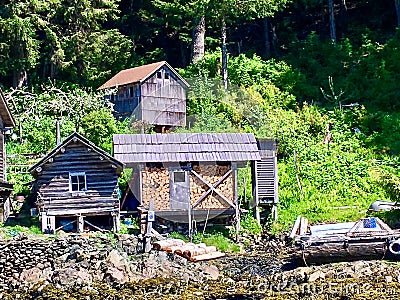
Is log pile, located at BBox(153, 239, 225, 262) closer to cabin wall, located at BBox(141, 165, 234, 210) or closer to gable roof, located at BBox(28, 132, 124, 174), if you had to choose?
cabin wall, located at BBox(141, 165, 234, 210)

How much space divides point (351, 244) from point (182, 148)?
8.20 m

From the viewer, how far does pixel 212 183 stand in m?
27.9

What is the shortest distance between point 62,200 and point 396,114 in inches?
611

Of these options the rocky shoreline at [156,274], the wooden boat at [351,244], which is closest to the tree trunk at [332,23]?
the rocky shoreline at [156,274]

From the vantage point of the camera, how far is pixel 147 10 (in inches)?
1823

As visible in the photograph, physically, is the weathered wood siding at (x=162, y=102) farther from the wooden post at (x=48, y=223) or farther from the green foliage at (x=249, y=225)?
the wooden post at (x=48, y=223)

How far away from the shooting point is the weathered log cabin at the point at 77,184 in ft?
87.0

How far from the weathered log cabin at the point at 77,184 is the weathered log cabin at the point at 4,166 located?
1026 mm

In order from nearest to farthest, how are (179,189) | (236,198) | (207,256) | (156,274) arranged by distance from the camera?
(156,274) → (207,256) → (179,189) → (236,198)

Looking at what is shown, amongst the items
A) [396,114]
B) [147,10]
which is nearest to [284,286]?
[396,114]

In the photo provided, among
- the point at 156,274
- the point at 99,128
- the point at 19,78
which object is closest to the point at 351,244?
the point at 156,274

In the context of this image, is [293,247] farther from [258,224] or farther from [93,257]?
[93,257]

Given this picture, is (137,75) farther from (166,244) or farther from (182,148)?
(166,244)

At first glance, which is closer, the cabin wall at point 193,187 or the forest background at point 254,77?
the cabin wall at point 193,187
